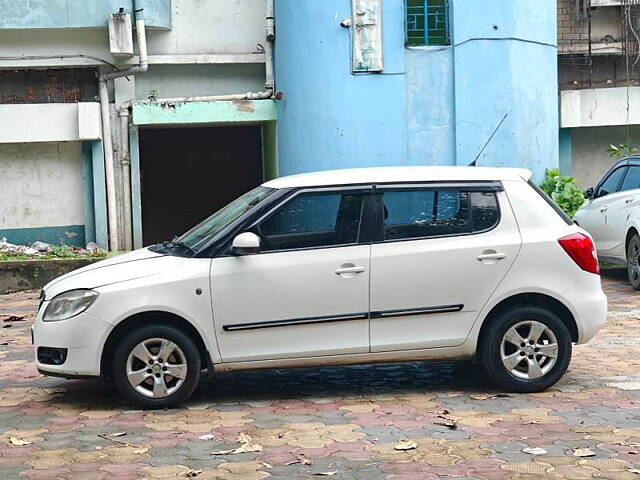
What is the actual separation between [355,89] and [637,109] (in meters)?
5.41

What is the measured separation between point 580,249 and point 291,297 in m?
2.11

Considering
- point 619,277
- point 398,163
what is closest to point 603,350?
point 619,277

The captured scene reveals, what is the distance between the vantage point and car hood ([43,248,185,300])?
311 inches

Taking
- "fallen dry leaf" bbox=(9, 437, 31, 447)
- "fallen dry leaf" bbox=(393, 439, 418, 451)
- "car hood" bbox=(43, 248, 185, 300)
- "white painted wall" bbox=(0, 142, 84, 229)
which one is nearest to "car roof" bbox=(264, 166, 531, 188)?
"car hood" bbox=(43, 248, 185, 300)

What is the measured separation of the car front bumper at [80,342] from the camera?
306 inches

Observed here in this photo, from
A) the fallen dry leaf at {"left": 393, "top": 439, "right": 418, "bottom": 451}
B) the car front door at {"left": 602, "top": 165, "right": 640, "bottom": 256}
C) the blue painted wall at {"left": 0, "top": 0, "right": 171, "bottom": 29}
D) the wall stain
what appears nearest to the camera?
the fallen dry leaf at {"left": 393, "top": 439, "right": 418, "bottom": 451}

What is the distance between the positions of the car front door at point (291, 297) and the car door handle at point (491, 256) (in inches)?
31.8

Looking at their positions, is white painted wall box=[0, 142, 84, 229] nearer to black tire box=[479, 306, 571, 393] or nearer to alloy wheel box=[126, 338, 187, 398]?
alloy wheel box=[126, 338, 187, 398]

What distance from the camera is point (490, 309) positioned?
8133mm

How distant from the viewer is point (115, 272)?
797cm

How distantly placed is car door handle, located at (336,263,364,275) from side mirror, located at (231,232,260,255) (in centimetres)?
59

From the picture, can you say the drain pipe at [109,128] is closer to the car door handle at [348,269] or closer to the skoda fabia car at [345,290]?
the skoda fabia car at [345,290]

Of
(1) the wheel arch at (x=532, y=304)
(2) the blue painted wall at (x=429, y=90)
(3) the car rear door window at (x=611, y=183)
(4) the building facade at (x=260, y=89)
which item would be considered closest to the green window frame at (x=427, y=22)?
(4) the building facade at (x=260, y=89)

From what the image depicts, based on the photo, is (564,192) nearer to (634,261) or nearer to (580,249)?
(634,261)
